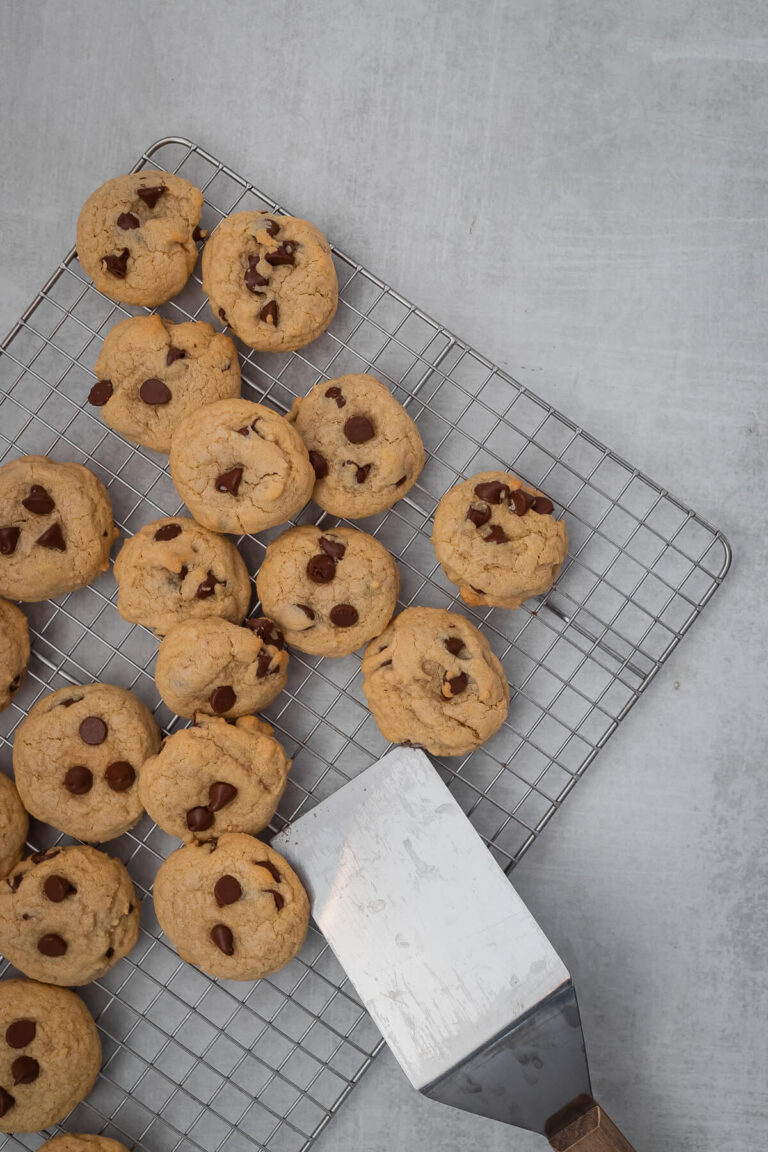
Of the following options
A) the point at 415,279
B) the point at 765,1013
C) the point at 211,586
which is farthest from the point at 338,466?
the point at 765,1013

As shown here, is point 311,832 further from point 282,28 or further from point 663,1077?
point 282,28

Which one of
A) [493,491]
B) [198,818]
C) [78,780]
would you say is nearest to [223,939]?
[198,818]

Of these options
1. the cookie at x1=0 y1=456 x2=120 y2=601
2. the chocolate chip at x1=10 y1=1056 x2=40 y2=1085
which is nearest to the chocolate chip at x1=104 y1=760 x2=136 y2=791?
the cookie at x1=0 y1=456 x2=120 y2=601

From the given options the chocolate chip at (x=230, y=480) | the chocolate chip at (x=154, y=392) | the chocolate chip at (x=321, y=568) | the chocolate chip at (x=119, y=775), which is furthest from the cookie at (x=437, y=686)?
the chocolate chip at (x=154, y=392)

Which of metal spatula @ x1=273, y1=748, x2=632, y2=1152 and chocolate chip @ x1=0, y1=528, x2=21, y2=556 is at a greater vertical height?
chocolate chip @ x1=0, y1=528, x2=21, y2=556

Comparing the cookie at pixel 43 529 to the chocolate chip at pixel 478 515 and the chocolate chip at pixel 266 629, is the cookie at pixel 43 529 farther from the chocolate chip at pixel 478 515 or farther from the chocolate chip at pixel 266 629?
the chocolate chip at pixel 478 515

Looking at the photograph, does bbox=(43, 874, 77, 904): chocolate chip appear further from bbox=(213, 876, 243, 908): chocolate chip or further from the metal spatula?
the metal spatula
